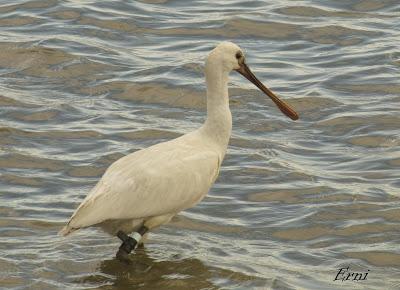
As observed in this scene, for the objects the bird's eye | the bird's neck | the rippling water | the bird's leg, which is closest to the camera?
the bird's leg

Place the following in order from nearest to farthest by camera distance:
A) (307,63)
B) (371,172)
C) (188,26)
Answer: (371,172), (307,63), (188,26)

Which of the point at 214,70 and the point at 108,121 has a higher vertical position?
the point at 214,70

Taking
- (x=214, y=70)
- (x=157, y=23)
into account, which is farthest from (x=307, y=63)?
(x=214, y=70)

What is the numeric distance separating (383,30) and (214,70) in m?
5.93

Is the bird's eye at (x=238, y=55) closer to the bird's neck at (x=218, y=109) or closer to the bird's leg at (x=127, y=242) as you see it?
the bird's neck at (x=218, y=109)

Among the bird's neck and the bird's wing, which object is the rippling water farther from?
the bird's neck

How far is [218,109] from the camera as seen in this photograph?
33.1 ft

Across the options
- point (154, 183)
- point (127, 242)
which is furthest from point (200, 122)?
point (127, 242)

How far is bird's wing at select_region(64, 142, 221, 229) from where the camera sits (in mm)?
9141

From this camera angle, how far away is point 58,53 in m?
14.9

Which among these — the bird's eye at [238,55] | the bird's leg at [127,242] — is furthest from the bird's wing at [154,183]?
the bird's eye at [238,55]

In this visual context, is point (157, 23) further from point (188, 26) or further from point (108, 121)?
point (108, 121)

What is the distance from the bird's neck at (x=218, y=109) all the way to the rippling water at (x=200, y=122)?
2.62ft
